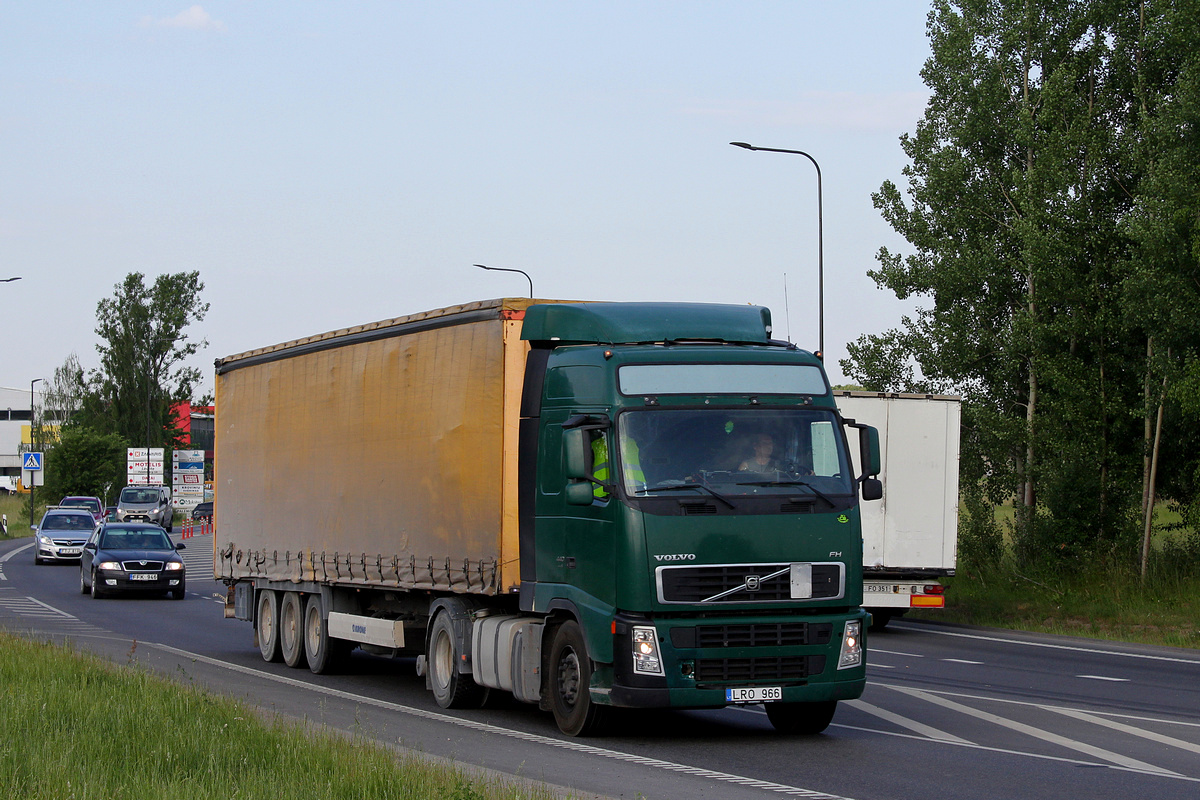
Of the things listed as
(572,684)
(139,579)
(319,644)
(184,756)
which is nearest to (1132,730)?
(572,684)

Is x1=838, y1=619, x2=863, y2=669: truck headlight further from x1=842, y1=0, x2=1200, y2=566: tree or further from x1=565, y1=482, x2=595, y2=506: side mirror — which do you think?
x1=842, y1=0, x2=1200, y2=566: tree

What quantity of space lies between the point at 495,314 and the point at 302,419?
529 cm

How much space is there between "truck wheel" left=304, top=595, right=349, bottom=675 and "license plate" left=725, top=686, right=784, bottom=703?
6941mm

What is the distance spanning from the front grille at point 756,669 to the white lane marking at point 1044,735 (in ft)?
6.65

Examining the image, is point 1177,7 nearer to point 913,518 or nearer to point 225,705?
point 913,518

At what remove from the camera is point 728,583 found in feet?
38.0

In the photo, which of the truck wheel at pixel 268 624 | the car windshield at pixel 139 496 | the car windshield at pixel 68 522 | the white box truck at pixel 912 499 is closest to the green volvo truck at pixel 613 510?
the truck wheel at pixel 268 624

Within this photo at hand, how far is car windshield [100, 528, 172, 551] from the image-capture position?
32.9m

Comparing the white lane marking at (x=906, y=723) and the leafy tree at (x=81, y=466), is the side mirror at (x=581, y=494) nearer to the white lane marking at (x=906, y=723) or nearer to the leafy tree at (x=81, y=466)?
the white lane marking at (x=906, y=723)

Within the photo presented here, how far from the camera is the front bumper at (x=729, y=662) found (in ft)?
37.6

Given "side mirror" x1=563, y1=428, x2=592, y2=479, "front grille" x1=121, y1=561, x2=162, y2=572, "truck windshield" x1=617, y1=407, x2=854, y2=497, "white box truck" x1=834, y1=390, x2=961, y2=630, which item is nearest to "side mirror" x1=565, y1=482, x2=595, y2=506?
"side mirror" x1=563, y1=428, x2=592, y2=479

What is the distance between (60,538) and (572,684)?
1480 inches

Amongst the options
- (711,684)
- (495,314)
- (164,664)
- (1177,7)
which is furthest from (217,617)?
(1177,7)

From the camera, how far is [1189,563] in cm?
2706
